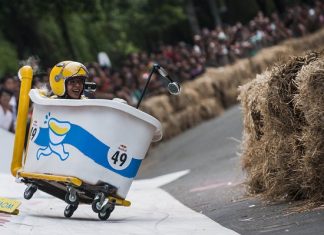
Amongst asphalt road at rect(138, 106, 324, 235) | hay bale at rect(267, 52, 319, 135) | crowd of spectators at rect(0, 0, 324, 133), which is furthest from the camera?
crowd of spectators at rect(0, 0, 324, 133)

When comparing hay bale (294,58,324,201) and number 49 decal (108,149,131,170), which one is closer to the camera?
hay bale (294,58,324,201)

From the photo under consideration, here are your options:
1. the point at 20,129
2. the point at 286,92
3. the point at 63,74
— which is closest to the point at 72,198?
the point at 20,129

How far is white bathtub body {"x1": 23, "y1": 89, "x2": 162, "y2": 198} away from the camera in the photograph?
10.3 m

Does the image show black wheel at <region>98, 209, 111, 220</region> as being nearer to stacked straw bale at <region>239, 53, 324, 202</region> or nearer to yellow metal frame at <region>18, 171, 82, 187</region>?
yellow metal frame at <region>18, 171, 82, 187</region>

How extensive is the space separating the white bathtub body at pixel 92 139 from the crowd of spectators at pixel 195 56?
5.32 m

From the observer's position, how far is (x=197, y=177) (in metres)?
16.3

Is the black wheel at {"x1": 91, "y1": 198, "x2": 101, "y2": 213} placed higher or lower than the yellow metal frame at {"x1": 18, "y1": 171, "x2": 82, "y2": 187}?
lower

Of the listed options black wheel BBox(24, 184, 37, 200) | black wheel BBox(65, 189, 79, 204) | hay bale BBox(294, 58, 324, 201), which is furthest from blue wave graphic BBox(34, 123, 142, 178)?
hay bale BBox(294, 58, 324, 201)

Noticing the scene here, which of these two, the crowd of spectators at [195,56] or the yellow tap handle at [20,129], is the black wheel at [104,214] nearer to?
the yellow tap handle at [20,129]

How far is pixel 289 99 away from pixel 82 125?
2330mm

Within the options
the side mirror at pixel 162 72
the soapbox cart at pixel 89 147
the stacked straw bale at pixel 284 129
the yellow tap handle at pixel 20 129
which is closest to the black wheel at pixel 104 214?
the soapbox cart at pixel 89 147

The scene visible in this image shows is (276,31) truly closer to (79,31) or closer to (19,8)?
(79,31)

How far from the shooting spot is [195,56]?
2953 cm

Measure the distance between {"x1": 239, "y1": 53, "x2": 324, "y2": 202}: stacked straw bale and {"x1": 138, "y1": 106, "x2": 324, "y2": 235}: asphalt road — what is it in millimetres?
276
